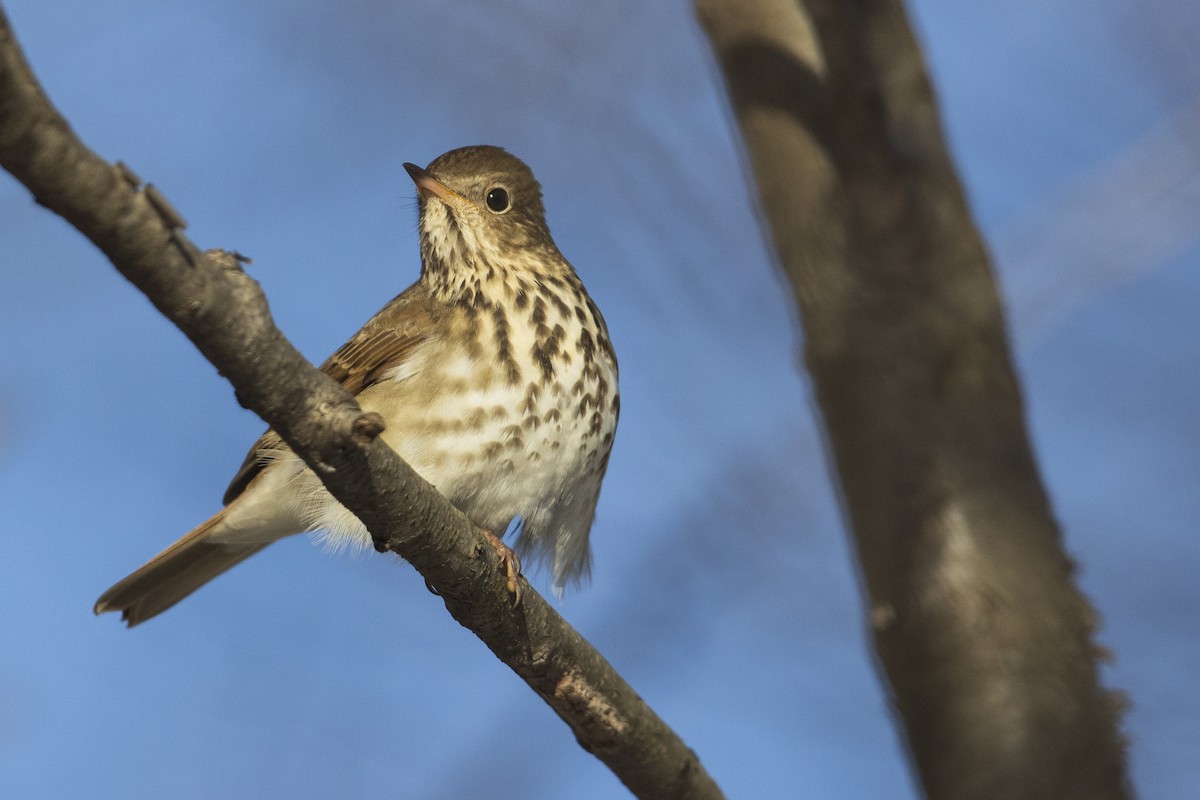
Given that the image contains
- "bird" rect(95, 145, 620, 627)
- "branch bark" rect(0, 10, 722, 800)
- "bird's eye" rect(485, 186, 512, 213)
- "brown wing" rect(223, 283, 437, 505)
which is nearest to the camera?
"branch bark" rect(0, 10, 722, 800)

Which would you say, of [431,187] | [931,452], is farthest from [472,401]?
[931,452]

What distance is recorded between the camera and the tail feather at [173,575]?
5.31 m

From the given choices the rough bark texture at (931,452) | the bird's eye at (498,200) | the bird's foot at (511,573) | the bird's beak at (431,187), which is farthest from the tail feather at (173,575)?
the rough bark texture at (931,452)

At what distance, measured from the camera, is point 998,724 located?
10.5ft

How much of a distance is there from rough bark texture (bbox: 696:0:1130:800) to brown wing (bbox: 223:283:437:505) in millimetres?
1599

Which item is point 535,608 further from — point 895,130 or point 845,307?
point 895,130

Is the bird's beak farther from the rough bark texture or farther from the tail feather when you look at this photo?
the rough bark texture

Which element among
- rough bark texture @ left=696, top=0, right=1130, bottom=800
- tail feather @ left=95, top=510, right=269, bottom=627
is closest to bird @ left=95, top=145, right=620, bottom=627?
tail feather @ left=95, top=510, right=269, bottom=627

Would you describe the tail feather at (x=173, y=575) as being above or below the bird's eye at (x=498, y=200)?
below

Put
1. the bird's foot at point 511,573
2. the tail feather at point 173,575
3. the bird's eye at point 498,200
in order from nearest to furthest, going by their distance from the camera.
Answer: the bird's foot at point 511,573
the tail feather at point 173,575
the bird's eye at point 498,200

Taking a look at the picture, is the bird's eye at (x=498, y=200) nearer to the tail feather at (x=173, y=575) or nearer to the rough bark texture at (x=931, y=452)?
the tail feather at (x=173, y=575)

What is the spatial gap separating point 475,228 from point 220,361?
2.99 m

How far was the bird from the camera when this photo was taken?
A: 15.4 feet

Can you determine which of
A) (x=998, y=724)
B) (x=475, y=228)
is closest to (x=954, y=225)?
(x=998, y=724)
